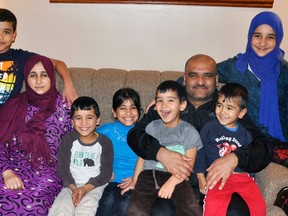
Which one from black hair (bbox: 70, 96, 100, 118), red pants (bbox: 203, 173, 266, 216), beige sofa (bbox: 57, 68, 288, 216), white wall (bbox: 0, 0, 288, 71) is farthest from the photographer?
white wall (bbox: 0, 0, 288, 71)

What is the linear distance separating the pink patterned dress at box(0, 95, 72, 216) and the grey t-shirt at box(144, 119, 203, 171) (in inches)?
23.1

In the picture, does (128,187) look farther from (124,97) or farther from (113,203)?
(124,97)

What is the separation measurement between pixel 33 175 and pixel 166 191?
0.80 m

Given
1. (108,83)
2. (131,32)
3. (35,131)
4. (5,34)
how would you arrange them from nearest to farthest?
(35,131) → (5,34) → (108,83) → (131,32)

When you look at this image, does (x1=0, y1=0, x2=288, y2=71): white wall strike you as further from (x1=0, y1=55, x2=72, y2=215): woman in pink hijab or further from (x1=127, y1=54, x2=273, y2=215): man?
(x1=0, y1=55, x2=72, y2=215): woman in pink hijab

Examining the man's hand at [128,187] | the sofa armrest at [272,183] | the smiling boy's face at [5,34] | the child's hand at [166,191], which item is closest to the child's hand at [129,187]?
the man's hand at [128,187]

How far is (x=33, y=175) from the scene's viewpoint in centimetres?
216

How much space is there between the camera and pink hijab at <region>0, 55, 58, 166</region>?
7.44 feet

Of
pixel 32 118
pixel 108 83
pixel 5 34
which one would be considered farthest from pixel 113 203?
pixel 5 34

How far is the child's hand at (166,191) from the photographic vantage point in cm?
197

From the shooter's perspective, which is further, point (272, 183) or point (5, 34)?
point (5, 34)

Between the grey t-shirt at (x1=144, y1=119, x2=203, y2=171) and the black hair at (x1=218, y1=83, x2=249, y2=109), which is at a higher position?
the black hair at (x1=218, y1=83, x2=249, y2=109)

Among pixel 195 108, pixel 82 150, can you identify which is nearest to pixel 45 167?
pixel 82 150

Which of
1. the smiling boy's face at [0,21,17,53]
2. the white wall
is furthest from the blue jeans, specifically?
the white wall
